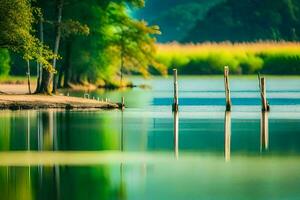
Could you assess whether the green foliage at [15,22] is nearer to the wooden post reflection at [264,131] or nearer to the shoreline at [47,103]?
the shoreline at [47,103]

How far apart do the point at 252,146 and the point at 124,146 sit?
12.3ft

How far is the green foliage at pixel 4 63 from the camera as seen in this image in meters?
83.3

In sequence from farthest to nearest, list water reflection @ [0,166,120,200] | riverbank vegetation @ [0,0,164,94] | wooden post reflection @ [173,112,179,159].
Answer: riverbank vegetation @ [0,0,164,94] < wooden post reflection @ [173,112,179,159] < water reflection @ [0,166,120,200]

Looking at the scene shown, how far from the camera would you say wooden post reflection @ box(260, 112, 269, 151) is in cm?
3831

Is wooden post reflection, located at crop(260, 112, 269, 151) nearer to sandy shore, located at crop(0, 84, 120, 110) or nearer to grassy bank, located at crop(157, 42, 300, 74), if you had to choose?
sandy shore, located at crop(0, 84, 120, 110)

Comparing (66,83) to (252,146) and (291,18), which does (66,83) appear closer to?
(252,146)

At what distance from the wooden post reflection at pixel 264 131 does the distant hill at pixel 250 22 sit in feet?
251

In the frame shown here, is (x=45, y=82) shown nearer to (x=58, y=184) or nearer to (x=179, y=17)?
(x=58, y=184)

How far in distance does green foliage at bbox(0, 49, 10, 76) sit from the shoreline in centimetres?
2379

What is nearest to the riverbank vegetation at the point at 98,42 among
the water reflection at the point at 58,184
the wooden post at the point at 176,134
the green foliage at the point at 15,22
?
the green foliage at the point at 15,22

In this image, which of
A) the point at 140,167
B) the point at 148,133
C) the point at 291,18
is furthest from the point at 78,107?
the point at 291,18

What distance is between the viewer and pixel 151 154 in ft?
116

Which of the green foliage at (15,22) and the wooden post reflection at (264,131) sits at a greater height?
the green foliage at (15,22)

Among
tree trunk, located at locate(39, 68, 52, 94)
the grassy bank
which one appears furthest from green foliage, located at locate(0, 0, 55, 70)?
the grassy bank
